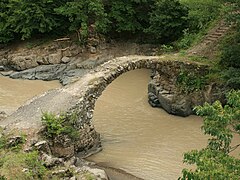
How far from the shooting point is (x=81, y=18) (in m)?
27.9

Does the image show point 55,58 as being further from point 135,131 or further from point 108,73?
point 135,131

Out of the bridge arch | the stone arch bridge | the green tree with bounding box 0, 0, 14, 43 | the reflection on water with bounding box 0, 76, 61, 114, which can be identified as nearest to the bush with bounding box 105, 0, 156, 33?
the reflection on water with bounding box 0, 76, 61, 114

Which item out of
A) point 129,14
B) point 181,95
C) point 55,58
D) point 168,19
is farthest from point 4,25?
point 181,95

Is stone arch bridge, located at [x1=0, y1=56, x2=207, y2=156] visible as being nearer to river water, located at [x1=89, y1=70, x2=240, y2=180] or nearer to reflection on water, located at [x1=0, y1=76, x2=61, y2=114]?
river water, located at [x1=89, y1=70, x2=240, y2=180]

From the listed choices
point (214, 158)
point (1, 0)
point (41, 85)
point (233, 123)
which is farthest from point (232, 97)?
point (1, 0)

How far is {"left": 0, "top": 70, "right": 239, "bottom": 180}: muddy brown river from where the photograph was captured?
1534cm

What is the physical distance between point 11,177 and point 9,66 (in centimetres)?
1830

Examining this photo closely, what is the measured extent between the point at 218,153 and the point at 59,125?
7.13m

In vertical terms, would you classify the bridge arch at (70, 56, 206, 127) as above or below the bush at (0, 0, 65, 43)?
below

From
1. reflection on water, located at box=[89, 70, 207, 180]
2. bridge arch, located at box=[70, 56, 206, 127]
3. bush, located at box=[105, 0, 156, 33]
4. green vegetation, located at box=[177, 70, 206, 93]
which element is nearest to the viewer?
reflection on water, located at box=[89, 70, 207, 180]

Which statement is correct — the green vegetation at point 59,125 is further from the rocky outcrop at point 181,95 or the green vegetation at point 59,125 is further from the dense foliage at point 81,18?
the dense foliage at point 81,18

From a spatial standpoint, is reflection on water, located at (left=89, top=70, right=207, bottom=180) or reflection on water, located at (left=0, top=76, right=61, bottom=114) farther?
reflection on water, located at (left=0, top=76, right=61, bottom=114)

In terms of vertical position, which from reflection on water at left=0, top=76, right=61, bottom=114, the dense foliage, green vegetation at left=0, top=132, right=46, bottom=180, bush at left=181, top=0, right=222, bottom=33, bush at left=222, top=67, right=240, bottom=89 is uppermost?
bush at left=181, top=0, right=222, bottom=33

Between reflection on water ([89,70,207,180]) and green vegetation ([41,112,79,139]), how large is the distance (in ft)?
5.56
